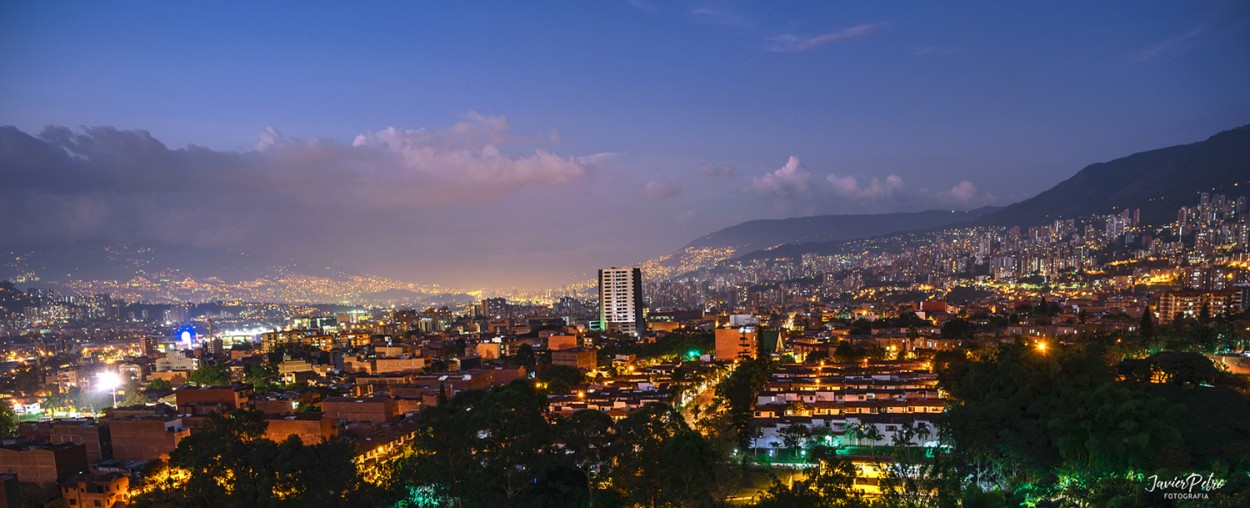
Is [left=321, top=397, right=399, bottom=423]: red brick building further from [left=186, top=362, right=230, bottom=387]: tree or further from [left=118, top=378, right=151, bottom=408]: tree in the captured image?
[left=186, top=362, right=230, bottom=387]: tree

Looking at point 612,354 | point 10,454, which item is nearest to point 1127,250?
point 612,354

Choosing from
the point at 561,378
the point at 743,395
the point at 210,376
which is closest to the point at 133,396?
the point at 210,376

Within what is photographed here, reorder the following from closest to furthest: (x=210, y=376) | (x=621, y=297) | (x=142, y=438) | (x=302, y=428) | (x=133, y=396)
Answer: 1. (x=142, y=438)
2. (x=302, y=428)
3. (x=133, y=396)
4. (x=210, y=376)
5. (x=621, y=297)

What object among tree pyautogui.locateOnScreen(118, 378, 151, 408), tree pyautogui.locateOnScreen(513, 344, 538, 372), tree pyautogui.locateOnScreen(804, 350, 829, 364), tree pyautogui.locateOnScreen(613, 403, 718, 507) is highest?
tree pyautogui.locateOnScreen(613, 403, 718, 507)

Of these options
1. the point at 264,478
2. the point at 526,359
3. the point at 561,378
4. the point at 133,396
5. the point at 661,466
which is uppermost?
the point at 264,478

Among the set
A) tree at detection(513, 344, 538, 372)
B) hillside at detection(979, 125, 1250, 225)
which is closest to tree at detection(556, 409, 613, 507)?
tree at detection(513, 344, 538, 372)

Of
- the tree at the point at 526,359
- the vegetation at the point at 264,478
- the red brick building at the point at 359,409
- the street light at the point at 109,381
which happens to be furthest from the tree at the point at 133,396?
the vegetation at the point at 264,478

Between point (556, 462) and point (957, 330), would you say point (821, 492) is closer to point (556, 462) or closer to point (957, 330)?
point (556, 462)

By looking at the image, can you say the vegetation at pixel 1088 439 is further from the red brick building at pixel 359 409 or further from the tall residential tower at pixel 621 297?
the tall residential tower at pixel 621 297

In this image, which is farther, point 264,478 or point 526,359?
point 526,359

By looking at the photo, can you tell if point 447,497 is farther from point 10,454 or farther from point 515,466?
point 10,454

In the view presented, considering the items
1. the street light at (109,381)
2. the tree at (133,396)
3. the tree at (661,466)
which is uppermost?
the tree at (661,466)
